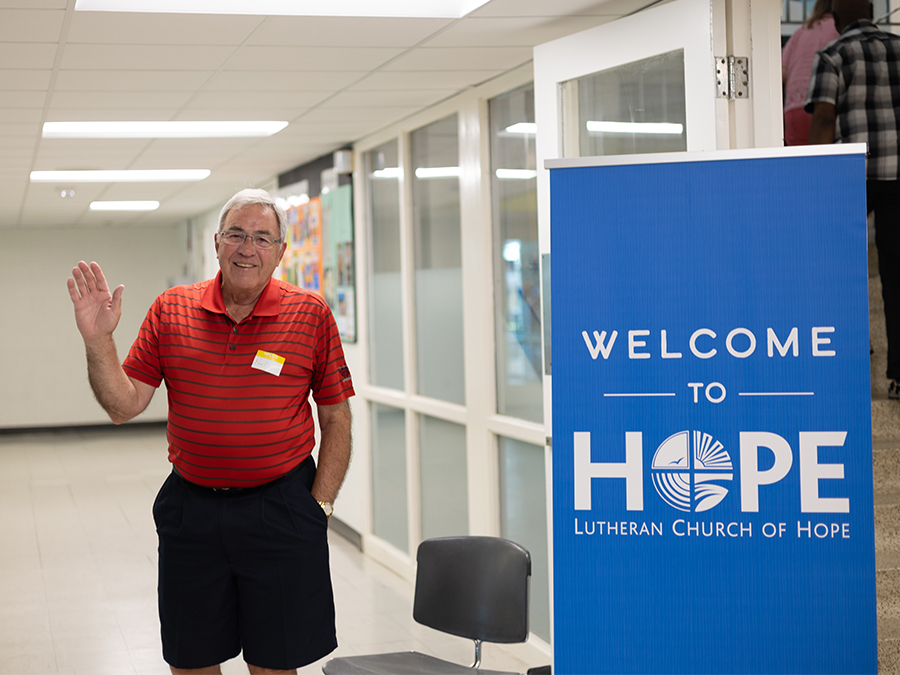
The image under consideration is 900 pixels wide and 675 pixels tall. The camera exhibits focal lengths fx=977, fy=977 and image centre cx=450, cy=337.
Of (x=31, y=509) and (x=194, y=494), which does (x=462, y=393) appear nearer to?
(x=194, y=494)

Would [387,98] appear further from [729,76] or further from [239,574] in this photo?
[239,574]

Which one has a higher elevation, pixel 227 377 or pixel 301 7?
pixel 301 7

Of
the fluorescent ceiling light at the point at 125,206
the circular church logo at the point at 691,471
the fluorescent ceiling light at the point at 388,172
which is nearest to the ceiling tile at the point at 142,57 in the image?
the fluorescent ceiling light at the point at 388,172

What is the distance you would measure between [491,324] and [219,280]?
2219 millimetres

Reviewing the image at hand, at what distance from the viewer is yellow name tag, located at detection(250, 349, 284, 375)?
2615 millimetres

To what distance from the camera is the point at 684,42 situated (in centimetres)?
288

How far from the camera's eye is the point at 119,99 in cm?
461

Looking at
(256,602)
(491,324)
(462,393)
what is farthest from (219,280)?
(462,393)

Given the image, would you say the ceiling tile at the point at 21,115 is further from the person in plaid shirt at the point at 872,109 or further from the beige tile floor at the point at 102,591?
the person in plaid shirt at the point at 872,109

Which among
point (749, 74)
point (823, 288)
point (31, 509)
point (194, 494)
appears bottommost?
point (31, 509)

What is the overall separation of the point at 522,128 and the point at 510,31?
2.78 ft

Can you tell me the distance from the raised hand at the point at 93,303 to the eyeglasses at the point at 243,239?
0.32 meters

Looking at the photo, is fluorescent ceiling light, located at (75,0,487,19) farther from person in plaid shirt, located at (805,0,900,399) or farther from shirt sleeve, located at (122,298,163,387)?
person in plaid shirt, located at (805,0,900,399)

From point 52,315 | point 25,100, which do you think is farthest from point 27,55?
point 52,315
